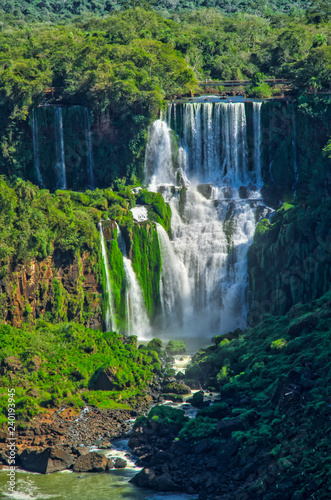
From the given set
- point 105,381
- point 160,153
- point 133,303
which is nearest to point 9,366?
point 105,381

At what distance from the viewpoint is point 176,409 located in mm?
44438

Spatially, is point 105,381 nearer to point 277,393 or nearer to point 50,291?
point 50,291

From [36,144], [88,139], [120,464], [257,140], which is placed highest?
[88,139]

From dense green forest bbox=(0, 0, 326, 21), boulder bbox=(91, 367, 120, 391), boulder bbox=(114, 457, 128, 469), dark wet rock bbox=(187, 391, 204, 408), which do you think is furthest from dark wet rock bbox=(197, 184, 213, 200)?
dense green forest bbox=(0, 0, 326, 21)

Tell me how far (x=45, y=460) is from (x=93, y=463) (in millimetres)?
2225

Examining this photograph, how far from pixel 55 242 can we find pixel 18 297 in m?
4.76

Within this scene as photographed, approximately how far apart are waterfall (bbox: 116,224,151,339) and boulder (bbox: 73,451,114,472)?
19.0m

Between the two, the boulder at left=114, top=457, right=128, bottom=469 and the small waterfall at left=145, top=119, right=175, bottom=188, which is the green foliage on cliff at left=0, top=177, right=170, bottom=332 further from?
the boulder at left=114, top=457, right=128, bottom=469

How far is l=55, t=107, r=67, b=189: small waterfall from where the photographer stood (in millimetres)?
68562

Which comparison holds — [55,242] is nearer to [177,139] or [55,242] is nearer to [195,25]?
[177,139]

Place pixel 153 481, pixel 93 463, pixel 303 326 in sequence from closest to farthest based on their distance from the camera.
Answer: pixel 153 481, pixel 93 463, pixel 303 326

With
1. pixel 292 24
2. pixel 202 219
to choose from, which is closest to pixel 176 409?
pixel 202 219

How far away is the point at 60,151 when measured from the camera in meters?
68.8

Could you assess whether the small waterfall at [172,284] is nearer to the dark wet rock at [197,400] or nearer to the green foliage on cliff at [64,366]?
the green foliage on cliff at [64,366]
